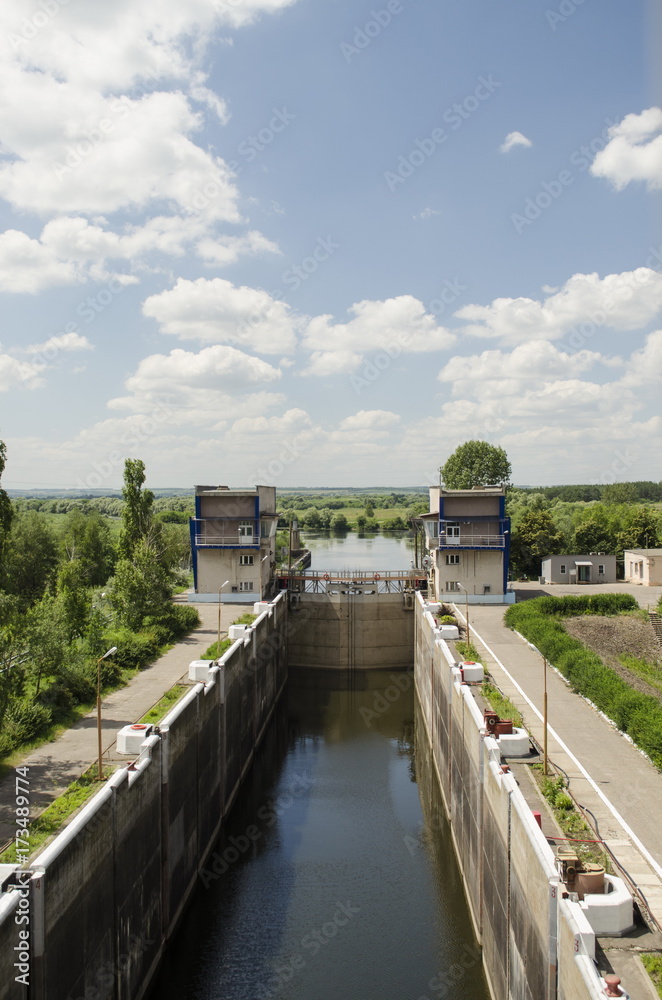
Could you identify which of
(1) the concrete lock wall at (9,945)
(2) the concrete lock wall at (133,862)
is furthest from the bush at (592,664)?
(1) the concrete lock wall at (9,945)

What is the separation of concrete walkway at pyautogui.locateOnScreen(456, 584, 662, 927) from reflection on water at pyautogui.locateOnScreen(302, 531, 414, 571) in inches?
2297

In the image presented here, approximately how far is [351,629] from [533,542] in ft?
70.0

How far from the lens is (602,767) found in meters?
17.4

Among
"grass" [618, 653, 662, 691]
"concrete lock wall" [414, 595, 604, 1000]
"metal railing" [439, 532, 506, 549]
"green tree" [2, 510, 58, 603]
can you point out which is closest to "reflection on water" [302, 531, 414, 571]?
"green tree" [2, 510, 58, 603]

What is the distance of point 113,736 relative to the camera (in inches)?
772

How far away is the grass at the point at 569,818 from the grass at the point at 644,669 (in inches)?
410

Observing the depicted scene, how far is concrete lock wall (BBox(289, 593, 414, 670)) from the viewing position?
4275 cm

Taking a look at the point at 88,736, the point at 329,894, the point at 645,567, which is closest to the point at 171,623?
the point at 88,736

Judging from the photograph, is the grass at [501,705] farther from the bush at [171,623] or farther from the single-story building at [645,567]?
the single-story building at [645,567]

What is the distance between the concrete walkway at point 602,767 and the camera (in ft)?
43.5

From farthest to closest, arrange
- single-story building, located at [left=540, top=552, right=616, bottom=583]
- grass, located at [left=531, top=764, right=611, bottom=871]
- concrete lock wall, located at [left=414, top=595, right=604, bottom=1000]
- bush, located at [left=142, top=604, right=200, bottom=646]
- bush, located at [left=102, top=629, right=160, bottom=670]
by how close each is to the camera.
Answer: single-story building, located at [left=540, top=552, right=616, bottom=583]
bush, located at [left=142, top=604, right=200, bottom=646]
bush, located at [left=102, top=629, right=160, bottom=670]
grass, located at [left=531, top=764, right=611, bottom=871]
concrete lock wall, located at [left=414, top=595, right=604, bottom=1000]

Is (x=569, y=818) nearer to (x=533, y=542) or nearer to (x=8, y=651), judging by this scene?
(x=8, y=651)

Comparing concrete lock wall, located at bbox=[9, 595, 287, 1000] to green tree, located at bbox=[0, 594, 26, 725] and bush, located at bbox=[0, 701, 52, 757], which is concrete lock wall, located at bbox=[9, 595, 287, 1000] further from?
bush, located at bbox=[0, 701, 52, 757]

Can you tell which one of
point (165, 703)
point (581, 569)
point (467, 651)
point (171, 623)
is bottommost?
point (165, 703)
